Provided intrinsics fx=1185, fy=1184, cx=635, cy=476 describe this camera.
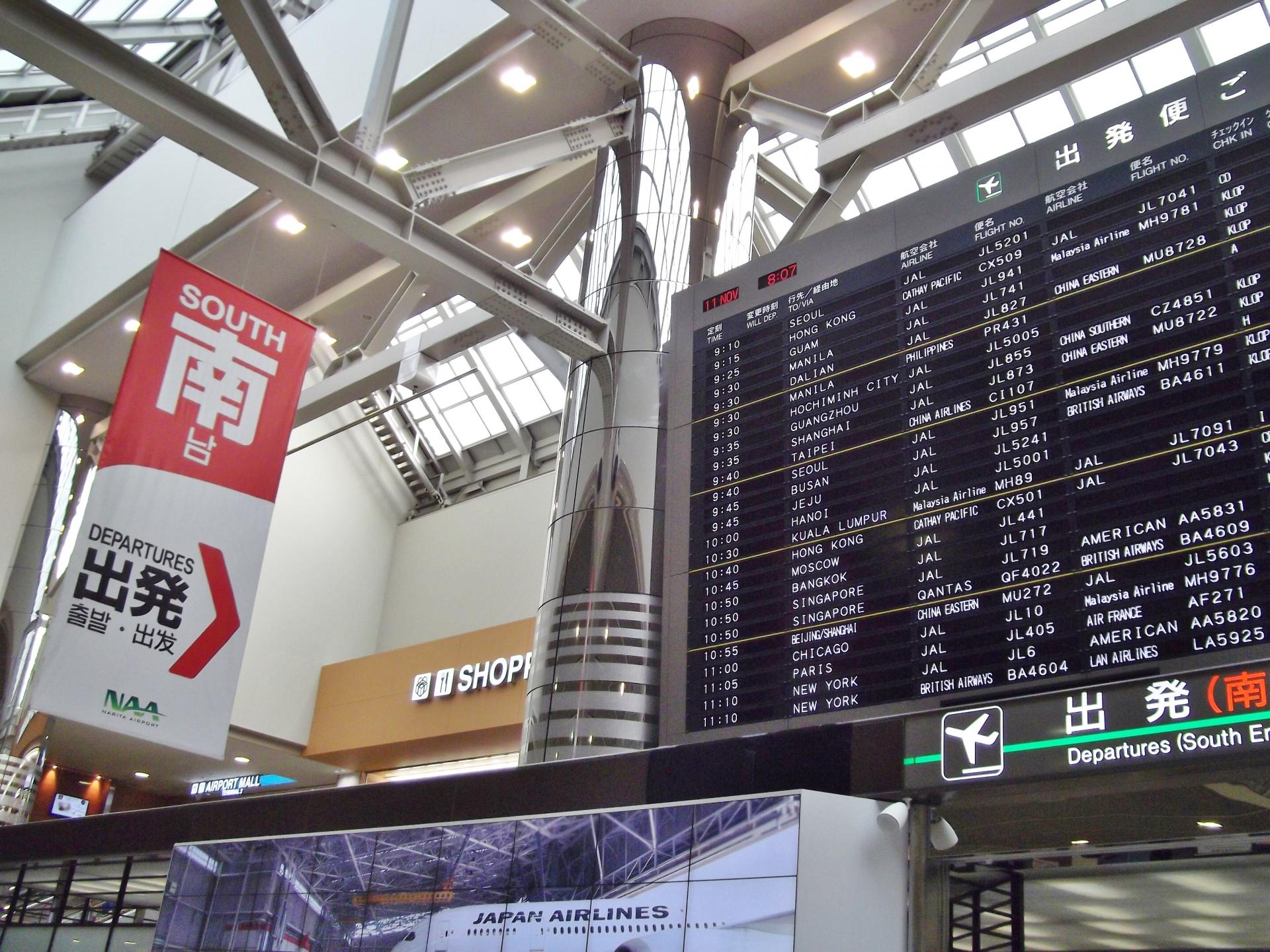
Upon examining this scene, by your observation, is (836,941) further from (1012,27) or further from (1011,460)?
(1012,27)

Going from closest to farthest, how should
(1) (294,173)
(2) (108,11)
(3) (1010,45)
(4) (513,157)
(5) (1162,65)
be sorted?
(1) (294,173) → (4) (513,157) → (5) (1162,65) → (3) (1010,45) → (2) (108,11)

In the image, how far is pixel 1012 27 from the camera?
1798 cm

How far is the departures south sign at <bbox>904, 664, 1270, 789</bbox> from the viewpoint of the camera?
553cm

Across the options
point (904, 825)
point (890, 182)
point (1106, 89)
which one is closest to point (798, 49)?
point (1106, 89)

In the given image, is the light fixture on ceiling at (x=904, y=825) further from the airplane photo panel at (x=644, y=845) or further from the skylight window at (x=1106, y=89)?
the skylight window at (x=1106, y=89)

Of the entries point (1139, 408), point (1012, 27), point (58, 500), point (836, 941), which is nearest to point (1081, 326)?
point (1139, 408)

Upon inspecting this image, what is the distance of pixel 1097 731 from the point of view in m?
6.00

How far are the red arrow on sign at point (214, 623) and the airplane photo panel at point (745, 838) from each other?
451 cm

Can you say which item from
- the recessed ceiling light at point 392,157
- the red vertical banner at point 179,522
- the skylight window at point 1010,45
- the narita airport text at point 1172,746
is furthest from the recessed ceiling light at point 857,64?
the narita airport text at point 1172,746

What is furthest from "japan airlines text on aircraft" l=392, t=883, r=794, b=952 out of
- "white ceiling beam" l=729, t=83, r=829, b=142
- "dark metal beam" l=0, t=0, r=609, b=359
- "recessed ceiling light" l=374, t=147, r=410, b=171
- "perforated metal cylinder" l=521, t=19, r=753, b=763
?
"recessed ceiling light" l=374, t=147, r=410, b=171

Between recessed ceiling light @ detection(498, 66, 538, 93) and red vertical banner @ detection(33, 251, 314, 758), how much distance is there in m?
4.43

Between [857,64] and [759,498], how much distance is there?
6907mm

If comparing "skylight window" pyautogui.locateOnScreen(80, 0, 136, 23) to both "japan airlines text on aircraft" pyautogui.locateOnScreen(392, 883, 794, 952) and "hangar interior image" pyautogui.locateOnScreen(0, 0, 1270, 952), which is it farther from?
"japan airlines text on aircraft" pyautogui.locateOnScreen(392, 883, 794, 952)

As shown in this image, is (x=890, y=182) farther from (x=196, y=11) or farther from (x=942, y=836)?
(x=942, y=836)
